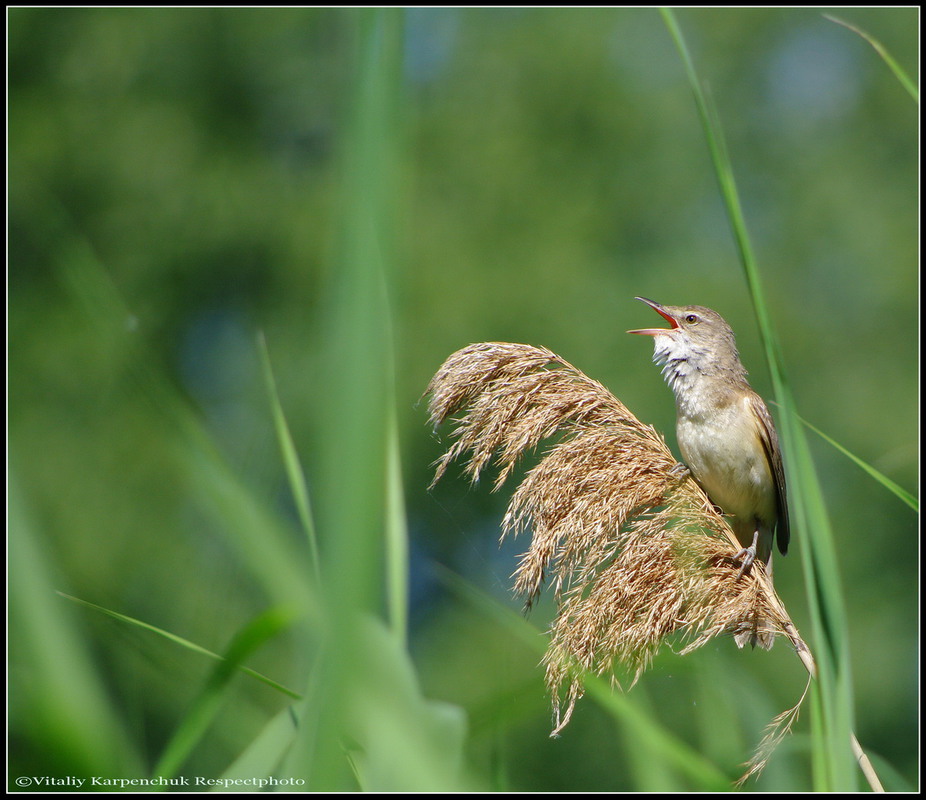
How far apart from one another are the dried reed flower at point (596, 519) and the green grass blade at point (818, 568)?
0.63m

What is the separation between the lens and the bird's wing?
11.5ft

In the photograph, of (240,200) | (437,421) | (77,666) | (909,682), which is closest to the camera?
(77,666)

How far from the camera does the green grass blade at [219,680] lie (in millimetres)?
1043

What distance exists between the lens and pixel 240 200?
11352mm

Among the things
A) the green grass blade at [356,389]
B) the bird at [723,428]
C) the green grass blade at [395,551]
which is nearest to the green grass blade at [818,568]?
the green grass blade at [395,551]

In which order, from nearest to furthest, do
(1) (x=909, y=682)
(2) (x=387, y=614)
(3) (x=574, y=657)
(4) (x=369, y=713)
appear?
1. (4) (x=369, y=713)
2. (2) (x=387, y=614)
3. (3) (x=574, y=657)
4. (1) (x=909, y=682)

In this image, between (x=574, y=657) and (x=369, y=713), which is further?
(x=574, y=657)

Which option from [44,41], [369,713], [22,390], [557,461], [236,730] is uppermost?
[44,41]

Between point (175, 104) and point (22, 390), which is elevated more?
point (175, 104)

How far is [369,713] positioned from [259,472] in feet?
1.29

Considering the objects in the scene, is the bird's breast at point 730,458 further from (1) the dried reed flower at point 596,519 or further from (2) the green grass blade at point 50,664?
(2) the green grass blade at point 50,664

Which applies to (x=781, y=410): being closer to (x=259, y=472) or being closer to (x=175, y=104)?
(x=259, y=472)

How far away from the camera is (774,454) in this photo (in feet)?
11.5

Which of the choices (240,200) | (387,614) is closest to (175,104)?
(240,200)
